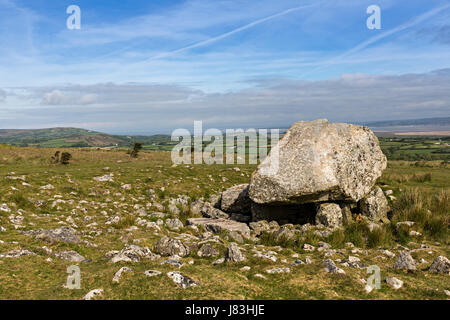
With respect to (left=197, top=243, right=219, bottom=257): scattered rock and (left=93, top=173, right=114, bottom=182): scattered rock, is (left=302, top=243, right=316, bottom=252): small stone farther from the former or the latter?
(left=93, top=173, right=114, bottom=182): scattered rock

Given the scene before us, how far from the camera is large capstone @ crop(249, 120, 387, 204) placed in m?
12.8

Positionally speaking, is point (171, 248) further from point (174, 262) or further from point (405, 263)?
point (405, 263)

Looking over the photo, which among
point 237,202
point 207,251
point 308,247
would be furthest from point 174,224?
point 308,247

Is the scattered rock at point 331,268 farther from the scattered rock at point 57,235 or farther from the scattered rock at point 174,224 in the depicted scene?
the scattered rock at point 57,235

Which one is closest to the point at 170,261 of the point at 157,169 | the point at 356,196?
the point at 356,196

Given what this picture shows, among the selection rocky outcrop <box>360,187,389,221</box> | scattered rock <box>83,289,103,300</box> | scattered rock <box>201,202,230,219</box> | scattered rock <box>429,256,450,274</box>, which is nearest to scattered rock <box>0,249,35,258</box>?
scattered rock <box>83,289,103,300</box>

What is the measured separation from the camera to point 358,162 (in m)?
13.8

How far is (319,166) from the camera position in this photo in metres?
12.8

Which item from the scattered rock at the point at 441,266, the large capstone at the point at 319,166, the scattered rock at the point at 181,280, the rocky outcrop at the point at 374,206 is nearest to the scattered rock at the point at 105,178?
the large capstone at the point at 319,166

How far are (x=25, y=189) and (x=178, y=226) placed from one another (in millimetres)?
8626

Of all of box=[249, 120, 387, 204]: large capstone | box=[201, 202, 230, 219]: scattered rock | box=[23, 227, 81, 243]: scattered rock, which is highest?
box=[249, 120, 387, 204]: large capstone

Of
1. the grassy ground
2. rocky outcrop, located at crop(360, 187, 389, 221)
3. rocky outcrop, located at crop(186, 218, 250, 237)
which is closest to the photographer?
the grassy ground

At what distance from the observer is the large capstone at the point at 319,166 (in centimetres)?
1277
